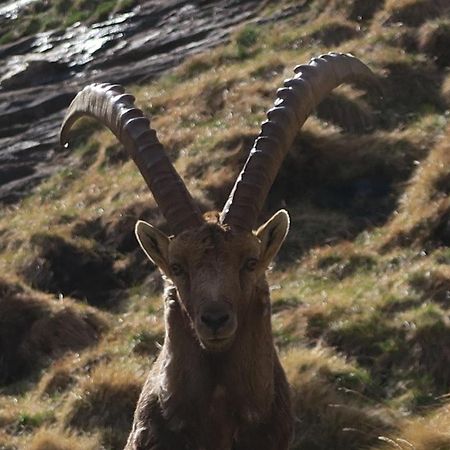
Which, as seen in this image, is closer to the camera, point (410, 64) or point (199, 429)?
point (199, 429)

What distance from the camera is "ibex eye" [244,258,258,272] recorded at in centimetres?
722

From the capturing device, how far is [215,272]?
22.9 ft

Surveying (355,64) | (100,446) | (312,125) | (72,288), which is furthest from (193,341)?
(312,125)

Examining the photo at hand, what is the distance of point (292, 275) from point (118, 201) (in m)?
4.65

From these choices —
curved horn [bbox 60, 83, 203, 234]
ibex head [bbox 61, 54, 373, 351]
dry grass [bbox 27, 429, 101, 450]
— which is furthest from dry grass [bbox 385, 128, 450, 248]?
curved horn [bbox 60, 83, 203, 234]

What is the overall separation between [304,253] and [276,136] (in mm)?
6932

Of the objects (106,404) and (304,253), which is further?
(304,253)

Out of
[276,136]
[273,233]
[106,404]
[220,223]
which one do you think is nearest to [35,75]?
[106,404]

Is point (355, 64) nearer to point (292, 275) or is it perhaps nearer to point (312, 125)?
point (292, 275)

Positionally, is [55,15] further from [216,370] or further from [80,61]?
[216,370]

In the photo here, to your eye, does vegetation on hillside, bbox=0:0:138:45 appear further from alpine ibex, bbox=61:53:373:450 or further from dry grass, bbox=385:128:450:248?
alpine ibex, bbox=61:53:373:450

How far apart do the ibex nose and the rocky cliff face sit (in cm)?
1587

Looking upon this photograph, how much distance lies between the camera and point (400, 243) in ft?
45.2

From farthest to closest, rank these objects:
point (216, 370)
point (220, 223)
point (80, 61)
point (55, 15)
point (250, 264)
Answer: point (55, 15) → point (80, 61) → point (220, 223) → point (250, 264) → point (216, 370)
